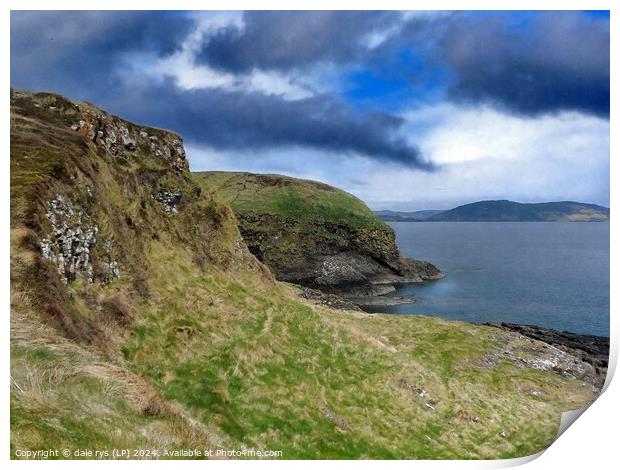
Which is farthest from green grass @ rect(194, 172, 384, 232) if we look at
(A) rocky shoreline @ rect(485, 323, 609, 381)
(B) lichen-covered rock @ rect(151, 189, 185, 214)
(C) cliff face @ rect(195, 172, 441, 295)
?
(B) lichen-covered rock @ rect(151, 189, 185, 214)

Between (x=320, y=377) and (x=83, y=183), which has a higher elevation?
(x=83, y=183)

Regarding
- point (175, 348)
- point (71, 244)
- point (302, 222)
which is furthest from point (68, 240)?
point (302, 222)

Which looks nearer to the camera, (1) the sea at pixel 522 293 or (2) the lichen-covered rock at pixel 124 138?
(2) the lichen-covered rock at pixel 124 138

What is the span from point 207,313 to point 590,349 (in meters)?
61.9

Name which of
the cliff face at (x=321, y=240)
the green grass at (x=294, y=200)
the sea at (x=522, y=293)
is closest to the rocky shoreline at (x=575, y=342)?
the sea at (x=522, y=293)

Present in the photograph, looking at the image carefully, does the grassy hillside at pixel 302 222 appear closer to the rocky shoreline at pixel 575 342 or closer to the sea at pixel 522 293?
the sea at pixel 522 293

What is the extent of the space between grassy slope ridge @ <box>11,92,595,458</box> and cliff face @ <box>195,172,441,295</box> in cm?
8590

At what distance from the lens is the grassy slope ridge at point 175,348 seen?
13.9m

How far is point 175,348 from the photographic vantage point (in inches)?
766

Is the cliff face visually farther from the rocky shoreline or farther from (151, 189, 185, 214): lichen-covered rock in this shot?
(151, 189, 185, 214): lichen-covered rock

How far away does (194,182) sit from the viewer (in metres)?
31.6

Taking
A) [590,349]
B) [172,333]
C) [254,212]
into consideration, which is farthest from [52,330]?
[254,212]

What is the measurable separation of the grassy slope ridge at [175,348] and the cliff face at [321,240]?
85.9 metres

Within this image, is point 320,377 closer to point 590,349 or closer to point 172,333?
point 172,333
